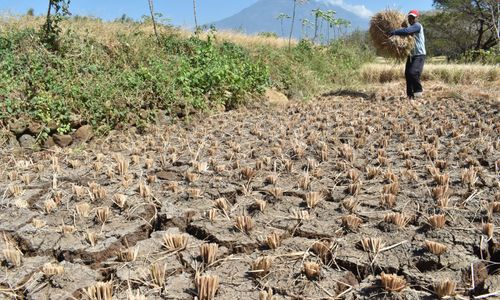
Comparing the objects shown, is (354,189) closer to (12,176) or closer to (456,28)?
(12,176)

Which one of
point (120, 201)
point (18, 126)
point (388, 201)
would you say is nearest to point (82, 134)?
point (18, 126)

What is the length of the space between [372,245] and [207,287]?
72 cm

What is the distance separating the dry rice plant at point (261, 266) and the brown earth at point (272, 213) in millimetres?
20

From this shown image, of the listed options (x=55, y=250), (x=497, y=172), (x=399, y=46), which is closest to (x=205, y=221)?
(x=55, y=250)

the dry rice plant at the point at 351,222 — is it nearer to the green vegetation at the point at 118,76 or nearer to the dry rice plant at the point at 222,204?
the dry rice plant at the point at 222,204

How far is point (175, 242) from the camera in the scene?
2.00 m

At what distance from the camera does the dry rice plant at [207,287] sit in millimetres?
1629

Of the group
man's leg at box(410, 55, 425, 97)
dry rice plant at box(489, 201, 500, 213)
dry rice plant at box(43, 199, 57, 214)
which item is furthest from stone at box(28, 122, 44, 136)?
man's leg at box(410, 55, 425, 97)

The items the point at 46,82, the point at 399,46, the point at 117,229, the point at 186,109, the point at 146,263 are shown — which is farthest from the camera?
the point at 399,46

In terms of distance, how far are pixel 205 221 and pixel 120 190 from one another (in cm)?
85

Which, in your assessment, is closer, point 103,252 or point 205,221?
point 103,252

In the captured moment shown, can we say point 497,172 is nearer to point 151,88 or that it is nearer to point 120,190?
point 120,190

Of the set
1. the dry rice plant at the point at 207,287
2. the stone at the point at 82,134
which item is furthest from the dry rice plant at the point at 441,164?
the stone at the point at 82,134

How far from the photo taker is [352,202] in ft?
7.56
